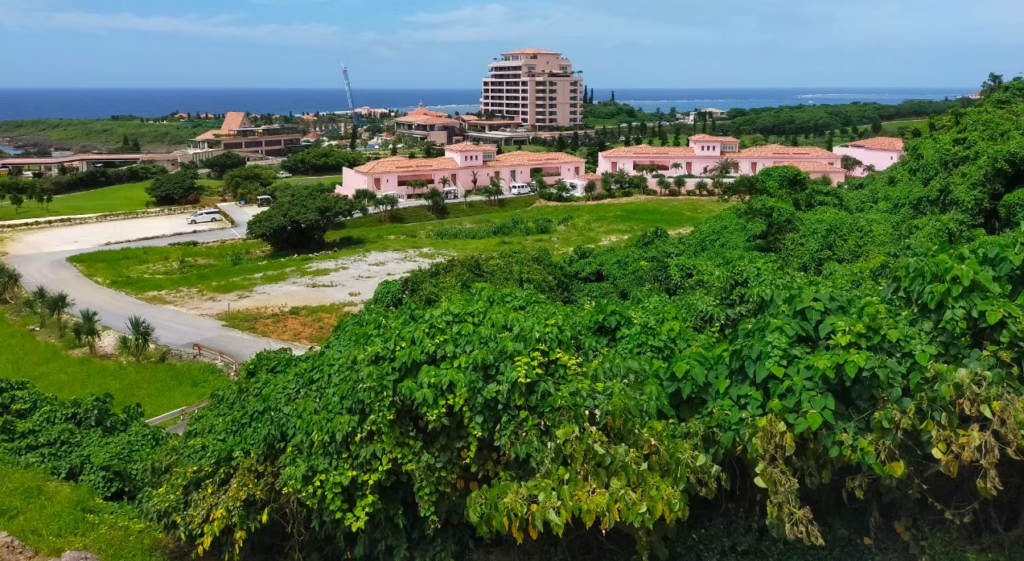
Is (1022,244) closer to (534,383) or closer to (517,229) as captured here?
(534,383)

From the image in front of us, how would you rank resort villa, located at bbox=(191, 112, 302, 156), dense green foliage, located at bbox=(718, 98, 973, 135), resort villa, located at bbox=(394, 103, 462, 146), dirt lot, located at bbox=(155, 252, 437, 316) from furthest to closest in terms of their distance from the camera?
resort villa, located at bbox=(394, 103, 462, 146), dense green foliage, located at bbox=(718, 98, 973, 135), resort villa, located at bbox=(191, 112, 302, 156), dirt lot, located at bbox=(155, 252, 437, 316)

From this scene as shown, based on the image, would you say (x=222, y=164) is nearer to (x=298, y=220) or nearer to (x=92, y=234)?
(x=92, y=234)

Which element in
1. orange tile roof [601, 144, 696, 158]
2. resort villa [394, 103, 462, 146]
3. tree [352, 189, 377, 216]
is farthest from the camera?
resort villa [394, 103, 462, 146]

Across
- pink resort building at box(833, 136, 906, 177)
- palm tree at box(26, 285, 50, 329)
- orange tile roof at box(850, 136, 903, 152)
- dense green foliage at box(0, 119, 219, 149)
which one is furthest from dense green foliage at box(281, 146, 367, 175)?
palm tree at box(26, 285, 50, 329)

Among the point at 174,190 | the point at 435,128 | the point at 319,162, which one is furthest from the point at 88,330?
the point at 435,128

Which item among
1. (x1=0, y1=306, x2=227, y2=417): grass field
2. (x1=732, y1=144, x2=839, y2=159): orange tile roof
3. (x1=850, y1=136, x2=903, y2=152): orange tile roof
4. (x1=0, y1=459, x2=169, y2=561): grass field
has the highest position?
(x1=850, y1=136, x2=903, y2=152): orange tile roof

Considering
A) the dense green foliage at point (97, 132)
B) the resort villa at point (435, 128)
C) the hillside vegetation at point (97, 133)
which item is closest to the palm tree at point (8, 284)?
the resort villa at point (435, 128)

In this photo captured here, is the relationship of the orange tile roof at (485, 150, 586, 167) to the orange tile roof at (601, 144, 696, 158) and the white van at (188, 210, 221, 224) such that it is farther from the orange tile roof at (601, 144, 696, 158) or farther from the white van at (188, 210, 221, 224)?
the white van at (188, 210, 221, 224)

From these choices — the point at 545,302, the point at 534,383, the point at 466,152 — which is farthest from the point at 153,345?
the point at 466,152
